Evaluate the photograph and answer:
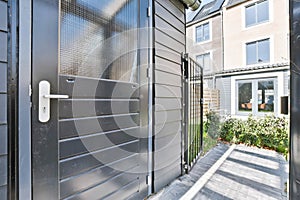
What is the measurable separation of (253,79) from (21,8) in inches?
327

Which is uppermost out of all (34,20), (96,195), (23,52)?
(34,20)

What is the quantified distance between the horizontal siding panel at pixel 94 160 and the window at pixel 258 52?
7764mm

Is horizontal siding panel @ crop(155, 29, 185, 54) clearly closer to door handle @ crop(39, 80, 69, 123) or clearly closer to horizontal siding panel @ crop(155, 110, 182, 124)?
horizontal siding panel @ crop(155, 110, 182, 124)

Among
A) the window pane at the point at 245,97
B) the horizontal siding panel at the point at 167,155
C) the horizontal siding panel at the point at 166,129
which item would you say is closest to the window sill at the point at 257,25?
the window pane at the point at 245,97

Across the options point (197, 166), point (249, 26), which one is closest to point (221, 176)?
point (197, 166)

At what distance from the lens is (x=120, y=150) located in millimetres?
1591

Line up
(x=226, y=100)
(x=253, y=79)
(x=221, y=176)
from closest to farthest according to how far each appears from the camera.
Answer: (x=221, y=176) < (x=253, y=79) < (x=226, y=100)

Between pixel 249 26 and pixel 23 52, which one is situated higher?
pixel 249 26

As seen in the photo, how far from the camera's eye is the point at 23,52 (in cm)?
93

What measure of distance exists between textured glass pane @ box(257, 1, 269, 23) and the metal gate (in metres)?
6.05

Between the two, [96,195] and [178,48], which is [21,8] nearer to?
[96,195]

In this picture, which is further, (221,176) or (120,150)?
(221,176)

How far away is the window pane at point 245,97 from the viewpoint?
25.3 ft

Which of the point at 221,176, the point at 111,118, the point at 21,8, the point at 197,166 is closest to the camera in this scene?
the point at 21,8
